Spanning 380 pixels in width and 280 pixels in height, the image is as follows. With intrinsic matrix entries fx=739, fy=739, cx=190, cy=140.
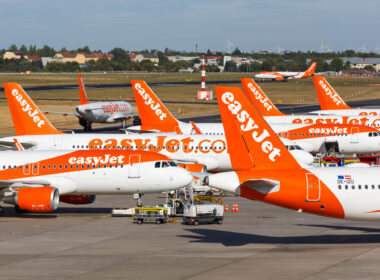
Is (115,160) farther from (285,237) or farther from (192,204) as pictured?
(285,237)

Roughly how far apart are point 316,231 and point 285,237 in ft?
9.51

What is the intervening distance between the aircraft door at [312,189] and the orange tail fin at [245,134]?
73.2 inches

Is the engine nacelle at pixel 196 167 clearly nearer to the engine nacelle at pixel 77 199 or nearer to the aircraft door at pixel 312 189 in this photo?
the engine nacelle at pixel 77 199

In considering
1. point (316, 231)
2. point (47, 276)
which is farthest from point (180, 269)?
point (316, 231)

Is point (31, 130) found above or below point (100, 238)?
above

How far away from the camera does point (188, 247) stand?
4062 centimetres

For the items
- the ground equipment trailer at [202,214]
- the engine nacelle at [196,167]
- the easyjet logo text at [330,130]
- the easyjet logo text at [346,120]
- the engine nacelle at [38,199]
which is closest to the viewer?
the ground equipment trailer at [202,214]

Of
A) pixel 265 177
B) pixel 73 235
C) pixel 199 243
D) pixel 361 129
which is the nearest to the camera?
pixel 265 177

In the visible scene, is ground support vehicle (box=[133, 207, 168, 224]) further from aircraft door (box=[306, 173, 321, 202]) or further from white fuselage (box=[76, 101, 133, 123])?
white fuselage (box=[76, 101, 133, 123])

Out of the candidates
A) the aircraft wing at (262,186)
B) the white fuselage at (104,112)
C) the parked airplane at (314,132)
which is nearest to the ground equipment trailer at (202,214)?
the aircraft wing at (262,186)

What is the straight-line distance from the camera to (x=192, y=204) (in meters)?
48.6

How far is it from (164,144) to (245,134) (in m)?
28.2

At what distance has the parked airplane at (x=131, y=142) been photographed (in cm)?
6556

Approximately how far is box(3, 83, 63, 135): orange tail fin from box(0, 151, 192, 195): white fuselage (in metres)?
17.0
